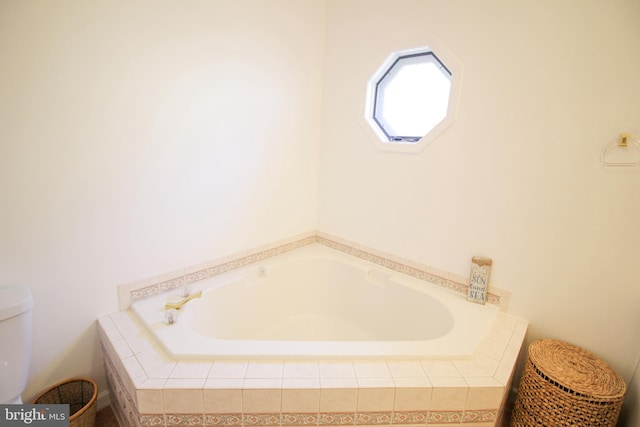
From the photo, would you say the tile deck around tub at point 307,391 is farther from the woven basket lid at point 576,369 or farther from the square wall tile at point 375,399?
the woven basket lid at point 576,369

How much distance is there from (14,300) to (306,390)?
1.15 metres

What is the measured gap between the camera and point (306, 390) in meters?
→ 1.09

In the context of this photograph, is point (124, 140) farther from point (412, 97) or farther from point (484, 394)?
point (484, 394)

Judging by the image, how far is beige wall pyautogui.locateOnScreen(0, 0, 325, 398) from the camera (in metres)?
1.15

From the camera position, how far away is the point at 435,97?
1772 mm

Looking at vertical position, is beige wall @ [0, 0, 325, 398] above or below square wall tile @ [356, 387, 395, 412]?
above

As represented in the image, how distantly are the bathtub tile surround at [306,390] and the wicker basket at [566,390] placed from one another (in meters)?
0.13

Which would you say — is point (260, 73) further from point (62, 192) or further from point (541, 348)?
point (541, 348)

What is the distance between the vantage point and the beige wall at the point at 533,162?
4.06 feet

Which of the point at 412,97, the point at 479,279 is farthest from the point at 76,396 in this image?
the point at 412,97

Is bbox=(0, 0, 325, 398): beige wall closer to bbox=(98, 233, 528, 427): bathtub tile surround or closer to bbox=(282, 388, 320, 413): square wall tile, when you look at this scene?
bbox=(98, 233, 528, 427): bathtub tile surround

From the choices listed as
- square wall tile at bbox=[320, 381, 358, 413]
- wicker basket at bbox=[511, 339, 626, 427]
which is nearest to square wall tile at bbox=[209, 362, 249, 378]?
square wall tile at bbox=[320, 381, 358, 413]

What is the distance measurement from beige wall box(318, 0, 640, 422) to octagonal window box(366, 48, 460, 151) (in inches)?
2.6

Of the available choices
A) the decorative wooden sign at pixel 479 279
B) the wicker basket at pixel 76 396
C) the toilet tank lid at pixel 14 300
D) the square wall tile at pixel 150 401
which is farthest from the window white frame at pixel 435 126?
the wicker basket at pixel 76 396
